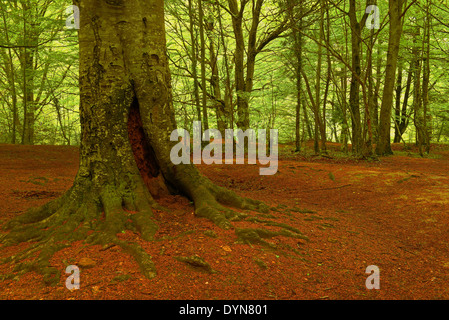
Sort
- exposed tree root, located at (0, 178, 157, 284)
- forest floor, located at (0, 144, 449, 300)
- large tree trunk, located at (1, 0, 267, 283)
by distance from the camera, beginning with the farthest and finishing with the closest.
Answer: large tree trunk, located at (1, 0, 267, 283), exposed tree root, located at (0, 178, 157, 284), forest floor, located at (0, 144, 449, 300)

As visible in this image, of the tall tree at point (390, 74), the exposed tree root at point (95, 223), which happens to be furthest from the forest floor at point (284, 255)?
the tall tree at point (390, 74)

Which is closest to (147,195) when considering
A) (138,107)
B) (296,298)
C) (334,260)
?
(138,107)

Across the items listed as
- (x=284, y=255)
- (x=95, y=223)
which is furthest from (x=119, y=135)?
(x=284, y=255)

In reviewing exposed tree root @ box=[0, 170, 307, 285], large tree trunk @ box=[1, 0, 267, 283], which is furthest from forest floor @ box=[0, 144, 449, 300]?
large tree trunk @ box=[1, 0, 267, 283]

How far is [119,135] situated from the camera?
2.79 metres

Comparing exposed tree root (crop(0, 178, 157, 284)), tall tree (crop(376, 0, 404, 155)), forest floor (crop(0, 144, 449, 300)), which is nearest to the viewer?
forest floor (crop(0, 144, 449, 300))

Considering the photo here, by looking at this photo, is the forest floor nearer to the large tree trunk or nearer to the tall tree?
the large tree trunk

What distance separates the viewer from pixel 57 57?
34.3 feet

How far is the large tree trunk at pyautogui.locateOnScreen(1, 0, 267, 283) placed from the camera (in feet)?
8.28

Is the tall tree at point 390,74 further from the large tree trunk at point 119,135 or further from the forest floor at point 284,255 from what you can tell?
the large tree trunk at point 119,135

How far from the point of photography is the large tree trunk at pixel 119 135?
Result: 252 centimetres

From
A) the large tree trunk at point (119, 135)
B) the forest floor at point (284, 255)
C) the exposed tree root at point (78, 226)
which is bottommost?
the forest floor at point (284, 255)

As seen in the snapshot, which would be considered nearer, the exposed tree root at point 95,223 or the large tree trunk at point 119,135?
the exposed tree root at point 95,223

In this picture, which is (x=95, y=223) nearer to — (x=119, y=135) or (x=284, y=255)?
(x=119, y=135)
